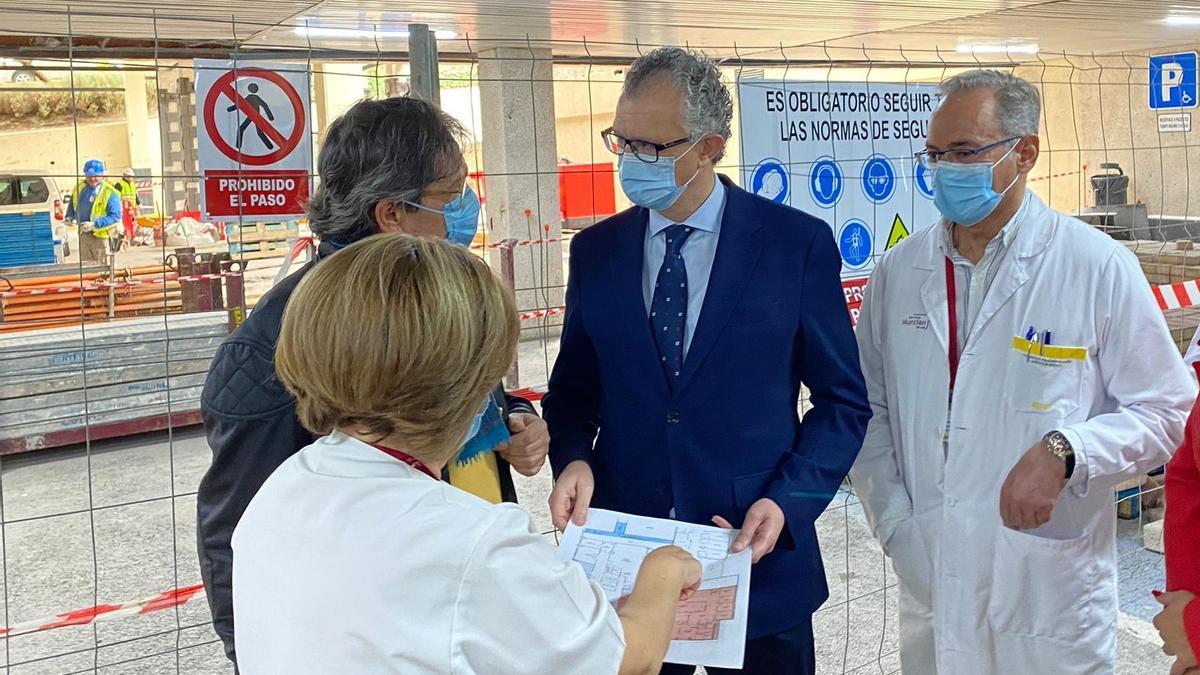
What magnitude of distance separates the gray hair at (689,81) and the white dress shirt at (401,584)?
1.18m

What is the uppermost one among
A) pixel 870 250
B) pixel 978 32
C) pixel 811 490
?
pixel 978 32

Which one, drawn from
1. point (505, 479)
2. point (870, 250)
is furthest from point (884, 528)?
point (870, 250)

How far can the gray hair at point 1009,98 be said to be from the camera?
2480 millimetres

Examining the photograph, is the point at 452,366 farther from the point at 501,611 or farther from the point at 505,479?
the point at 505,479

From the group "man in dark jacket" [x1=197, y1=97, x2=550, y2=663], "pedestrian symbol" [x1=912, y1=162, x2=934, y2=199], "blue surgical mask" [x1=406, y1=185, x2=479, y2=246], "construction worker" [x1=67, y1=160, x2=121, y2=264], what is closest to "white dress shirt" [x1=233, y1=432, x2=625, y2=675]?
"man in dark jacket" [x1=197, y1=97, x2=550, y2=663]

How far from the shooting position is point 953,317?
2514 millimetres

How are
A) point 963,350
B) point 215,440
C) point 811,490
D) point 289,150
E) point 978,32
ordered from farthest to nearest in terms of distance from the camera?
point 978,32 → point 289,150 → point 963,350 → point 811,490 → point 215,440

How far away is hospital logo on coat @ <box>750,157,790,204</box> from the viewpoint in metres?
3.60

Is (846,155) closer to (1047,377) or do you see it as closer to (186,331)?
(1047,377)

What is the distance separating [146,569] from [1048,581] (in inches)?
189

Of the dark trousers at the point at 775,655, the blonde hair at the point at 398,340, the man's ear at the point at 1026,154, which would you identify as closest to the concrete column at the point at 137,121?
the man's ear at the point at 1026,154

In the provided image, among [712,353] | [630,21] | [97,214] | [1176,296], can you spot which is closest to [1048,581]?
[712,353]

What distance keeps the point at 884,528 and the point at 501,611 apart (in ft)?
5.55

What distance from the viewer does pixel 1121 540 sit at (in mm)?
5129
